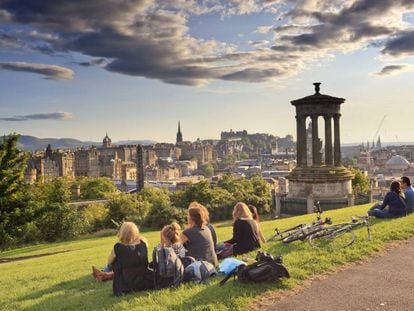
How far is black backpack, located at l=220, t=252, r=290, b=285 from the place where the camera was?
7160 mm

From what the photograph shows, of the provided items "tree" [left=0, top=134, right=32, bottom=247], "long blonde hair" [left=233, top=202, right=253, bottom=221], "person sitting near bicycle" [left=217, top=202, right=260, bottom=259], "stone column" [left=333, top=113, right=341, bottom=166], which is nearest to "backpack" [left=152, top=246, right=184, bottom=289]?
"person sitting near bicycle" [left=217, top=202, right=260, bottom=259]

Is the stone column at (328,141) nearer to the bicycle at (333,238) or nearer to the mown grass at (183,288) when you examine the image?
the mown grass at (183,288)

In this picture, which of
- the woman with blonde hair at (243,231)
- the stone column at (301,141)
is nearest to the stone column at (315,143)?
the stone column at (301,141)

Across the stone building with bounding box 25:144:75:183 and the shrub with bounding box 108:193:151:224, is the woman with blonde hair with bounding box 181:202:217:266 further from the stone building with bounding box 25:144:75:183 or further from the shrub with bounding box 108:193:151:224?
the stone building with bounding box 25:144:75:183

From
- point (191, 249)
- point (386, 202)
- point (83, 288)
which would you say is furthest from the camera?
point (386, 202)

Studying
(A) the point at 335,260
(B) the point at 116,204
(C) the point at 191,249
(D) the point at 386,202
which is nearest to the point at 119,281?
(C) the point at 191,249

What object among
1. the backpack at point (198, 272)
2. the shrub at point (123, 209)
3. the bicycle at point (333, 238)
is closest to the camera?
the backpack at point (198, 272)

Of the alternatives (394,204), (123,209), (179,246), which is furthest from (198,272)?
(123,209)

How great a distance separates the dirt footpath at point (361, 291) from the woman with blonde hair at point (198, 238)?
1688 millimetres

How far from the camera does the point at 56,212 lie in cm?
3481

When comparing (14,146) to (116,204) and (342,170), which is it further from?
(342,170)

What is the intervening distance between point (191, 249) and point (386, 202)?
7.05m

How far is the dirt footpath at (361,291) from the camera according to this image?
639 cm

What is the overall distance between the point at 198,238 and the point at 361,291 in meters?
2.88
